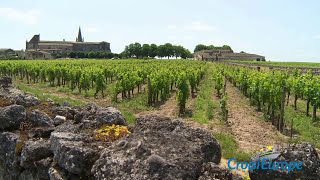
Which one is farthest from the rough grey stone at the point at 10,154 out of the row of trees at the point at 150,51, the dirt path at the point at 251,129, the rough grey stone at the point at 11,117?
the row of trees at the point at 150,51

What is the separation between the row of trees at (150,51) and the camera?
10562 cm

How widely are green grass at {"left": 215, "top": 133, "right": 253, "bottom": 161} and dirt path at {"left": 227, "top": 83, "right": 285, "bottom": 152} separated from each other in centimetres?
29

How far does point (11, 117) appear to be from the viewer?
552 cm

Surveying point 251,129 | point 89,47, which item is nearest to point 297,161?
point 251,129

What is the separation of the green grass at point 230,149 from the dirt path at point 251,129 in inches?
11.3

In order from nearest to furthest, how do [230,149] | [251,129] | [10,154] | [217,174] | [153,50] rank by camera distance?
[217,174] → [10,154] → [230,149] → [251,129] → [153,50]

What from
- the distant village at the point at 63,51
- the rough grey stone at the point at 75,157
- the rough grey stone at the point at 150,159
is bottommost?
the rough grey stone at the point at 75,157

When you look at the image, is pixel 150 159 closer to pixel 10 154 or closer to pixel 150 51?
pixel 10 154

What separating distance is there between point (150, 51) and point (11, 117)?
336 ft

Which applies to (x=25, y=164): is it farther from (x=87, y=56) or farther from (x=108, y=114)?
(x=87, y=56)

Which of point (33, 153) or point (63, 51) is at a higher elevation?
A: point (63, 51)

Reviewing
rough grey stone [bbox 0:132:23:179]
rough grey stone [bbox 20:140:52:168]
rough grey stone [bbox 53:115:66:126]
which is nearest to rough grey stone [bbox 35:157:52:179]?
rough grey stone [bbox 20:140:52:168]

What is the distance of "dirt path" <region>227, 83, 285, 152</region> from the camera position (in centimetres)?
813

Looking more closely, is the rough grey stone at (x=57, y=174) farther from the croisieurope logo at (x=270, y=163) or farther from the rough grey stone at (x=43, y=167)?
the croisieurope logo at (x=270, y=163)
